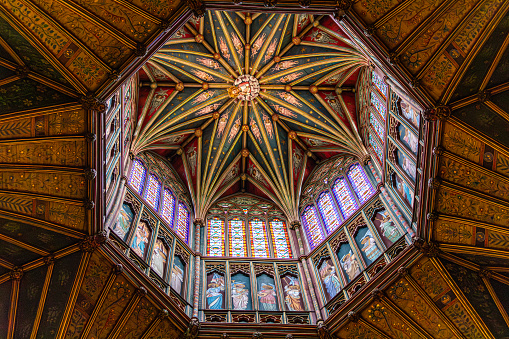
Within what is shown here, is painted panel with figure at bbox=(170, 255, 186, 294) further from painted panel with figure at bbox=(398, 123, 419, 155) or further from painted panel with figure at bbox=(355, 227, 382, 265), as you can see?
painted panel with figure at bbox=(398, 123, 419, 155)

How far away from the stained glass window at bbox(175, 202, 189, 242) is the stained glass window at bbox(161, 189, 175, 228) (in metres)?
Answer: 0.36

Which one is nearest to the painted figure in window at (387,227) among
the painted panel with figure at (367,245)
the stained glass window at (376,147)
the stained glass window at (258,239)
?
the painted panel with figure at (367,245)

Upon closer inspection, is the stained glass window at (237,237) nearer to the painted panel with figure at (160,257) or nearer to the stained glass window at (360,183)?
the painted panel with figure at (160,257)

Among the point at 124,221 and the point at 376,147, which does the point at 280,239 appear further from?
the point at 124,221

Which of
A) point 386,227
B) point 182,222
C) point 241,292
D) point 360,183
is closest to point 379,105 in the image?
point 360,183

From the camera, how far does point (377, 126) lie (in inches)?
792

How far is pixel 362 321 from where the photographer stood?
14250mm

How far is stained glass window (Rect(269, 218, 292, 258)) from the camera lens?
1966 cm

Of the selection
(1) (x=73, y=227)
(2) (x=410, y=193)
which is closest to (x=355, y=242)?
(2) (x=410, y=193)

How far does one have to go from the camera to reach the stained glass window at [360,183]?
63.2 ft

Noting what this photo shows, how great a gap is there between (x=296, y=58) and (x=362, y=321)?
42.4 feet

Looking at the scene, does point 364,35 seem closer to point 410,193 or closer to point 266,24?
point 410,193

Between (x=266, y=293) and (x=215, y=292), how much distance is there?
172 centimetres

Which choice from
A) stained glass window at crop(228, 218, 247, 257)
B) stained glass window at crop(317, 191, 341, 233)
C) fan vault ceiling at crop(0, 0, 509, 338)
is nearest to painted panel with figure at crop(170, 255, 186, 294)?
fan vault ceiling at crop(0, 0, 509, 338)
